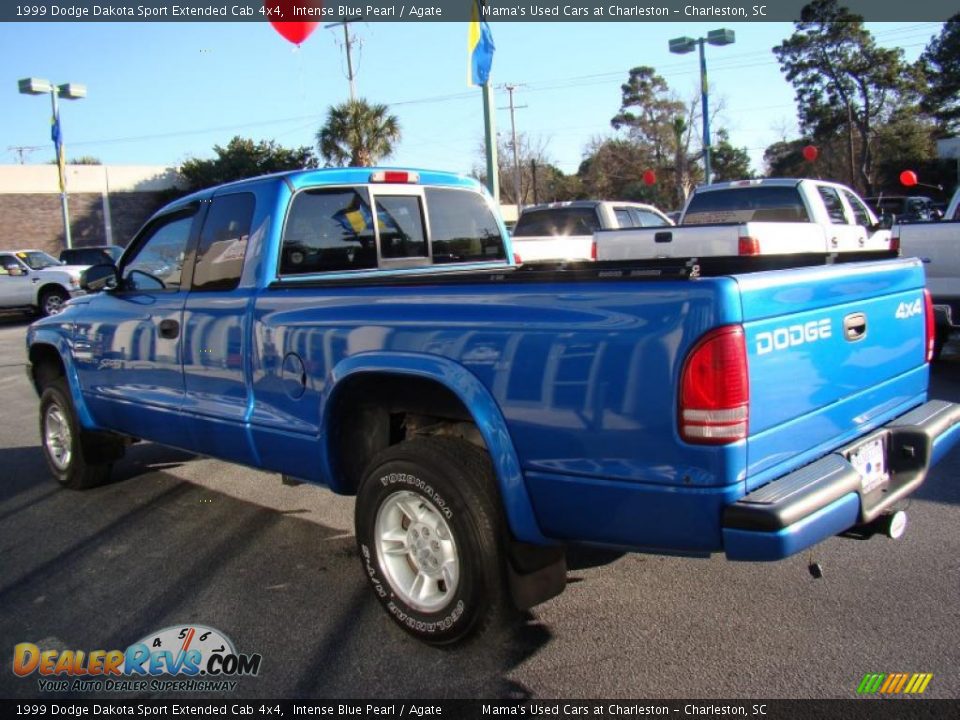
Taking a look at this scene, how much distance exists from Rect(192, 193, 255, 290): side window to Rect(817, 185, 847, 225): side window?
8883 mm

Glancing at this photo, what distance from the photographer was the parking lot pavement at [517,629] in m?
3.15

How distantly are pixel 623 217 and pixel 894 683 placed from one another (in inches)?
469

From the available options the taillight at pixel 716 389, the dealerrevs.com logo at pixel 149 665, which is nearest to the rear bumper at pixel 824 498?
the taillight at pixel 716 389

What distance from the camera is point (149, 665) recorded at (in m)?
3.45

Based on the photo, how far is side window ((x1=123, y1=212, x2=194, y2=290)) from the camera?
4.86m

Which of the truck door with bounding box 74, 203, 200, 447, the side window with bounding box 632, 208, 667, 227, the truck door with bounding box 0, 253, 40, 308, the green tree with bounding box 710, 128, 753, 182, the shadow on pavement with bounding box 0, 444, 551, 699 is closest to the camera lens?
the shadow on pavement with bounding box 0, 444, 551, 699

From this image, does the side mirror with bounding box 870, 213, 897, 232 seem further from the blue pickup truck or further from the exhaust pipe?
the exhaust pipe

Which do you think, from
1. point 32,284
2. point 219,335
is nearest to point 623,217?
point 219,335

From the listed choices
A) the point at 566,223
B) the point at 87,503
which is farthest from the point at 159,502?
the point at 566,223

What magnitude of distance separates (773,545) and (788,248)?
279 inches

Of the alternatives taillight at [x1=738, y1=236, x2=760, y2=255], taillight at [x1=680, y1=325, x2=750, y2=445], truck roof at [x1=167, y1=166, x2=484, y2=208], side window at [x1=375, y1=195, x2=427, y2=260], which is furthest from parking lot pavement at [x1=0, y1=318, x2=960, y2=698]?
taillight at [x1=738, y1=236, x2=760, y2=255]

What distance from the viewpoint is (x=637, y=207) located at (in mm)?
14711

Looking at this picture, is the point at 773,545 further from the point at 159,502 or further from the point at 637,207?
the point at 637,207

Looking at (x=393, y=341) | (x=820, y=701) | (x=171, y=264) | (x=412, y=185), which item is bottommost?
(x=820, y=701)
